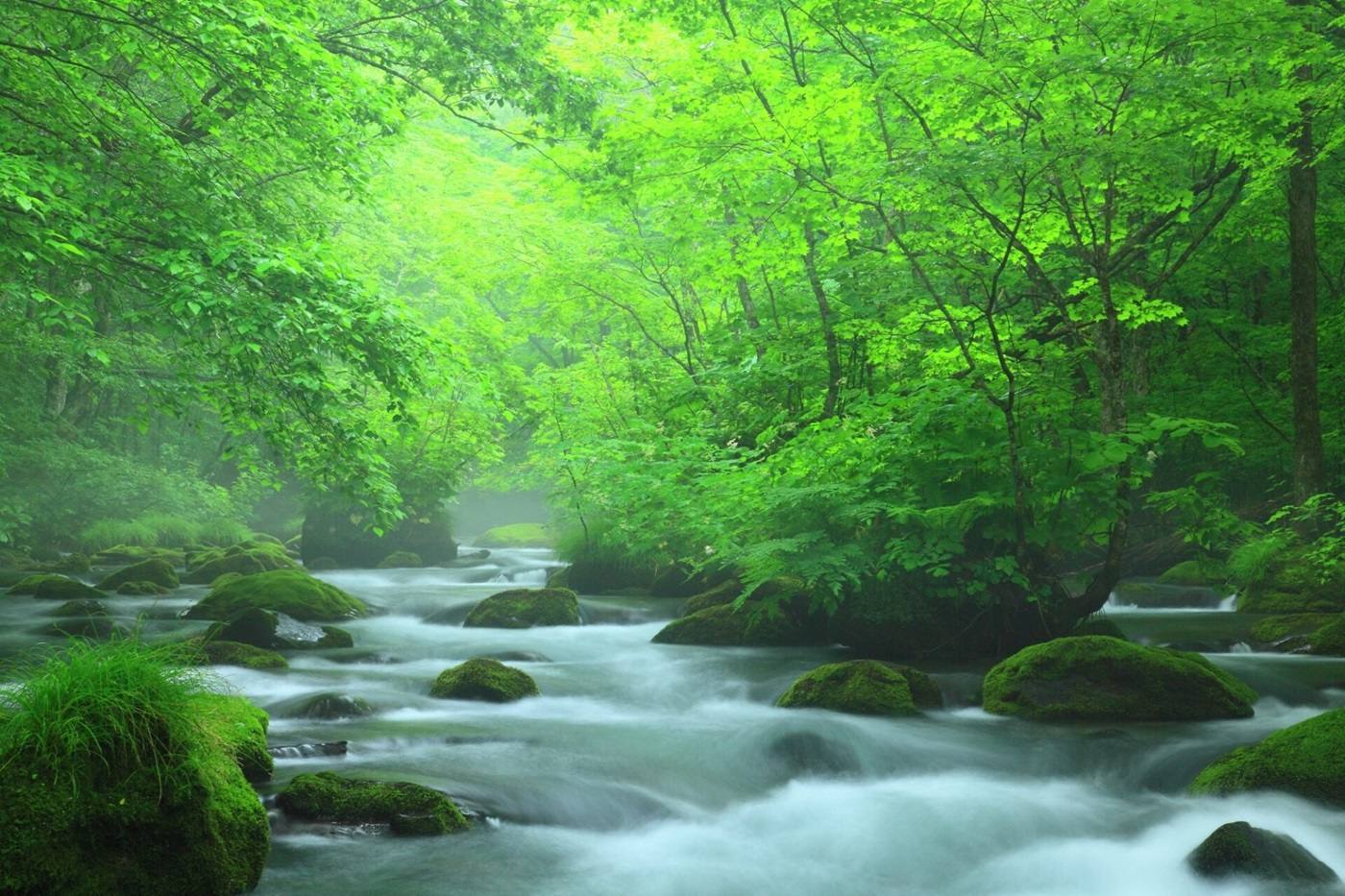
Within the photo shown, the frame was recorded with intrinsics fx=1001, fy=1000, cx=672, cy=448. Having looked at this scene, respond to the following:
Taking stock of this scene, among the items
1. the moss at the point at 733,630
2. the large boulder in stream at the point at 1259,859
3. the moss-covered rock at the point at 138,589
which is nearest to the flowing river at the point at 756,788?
the large boulder in stream at the point at 1259,859

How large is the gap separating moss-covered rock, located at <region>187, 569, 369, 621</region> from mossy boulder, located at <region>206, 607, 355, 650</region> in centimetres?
96

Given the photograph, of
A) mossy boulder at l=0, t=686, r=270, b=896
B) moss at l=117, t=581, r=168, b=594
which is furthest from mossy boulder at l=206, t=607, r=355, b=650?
mossy boulder at l=0, t=686, r=270, b=896

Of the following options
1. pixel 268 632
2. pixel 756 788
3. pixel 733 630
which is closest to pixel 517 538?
pixel 733 630

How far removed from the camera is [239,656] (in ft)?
31.7

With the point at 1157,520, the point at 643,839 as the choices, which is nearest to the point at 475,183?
the point at 1157,520

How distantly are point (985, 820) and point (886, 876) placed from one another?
1.08 meters

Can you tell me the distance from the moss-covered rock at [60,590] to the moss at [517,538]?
19129 mm

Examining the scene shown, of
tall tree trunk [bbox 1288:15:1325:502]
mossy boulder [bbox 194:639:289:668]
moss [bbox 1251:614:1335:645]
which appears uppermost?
tall tree trunk [bbox 1288:15:1325:502]

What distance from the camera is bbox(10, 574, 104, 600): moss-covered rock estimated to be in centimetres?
1474

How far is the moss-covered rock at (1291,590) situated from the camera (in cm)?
1199

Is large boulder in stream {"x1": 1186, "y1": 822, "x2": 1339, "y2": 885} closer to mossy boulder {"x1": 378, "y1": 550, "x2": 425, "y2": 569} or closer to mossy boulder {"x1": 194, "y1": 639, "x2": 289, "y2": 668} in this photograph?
mossy boulder {"x1": 194, "y1": 639, "x2": 289, "y2": 668}

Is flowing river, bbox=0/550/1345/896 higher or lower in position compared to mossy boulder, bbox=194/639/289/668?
lower

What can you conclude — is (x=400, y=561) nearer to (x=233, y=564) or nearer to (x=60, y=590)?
(x=233, y=564)

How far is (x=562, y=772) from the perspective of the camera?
6910 millimetres
